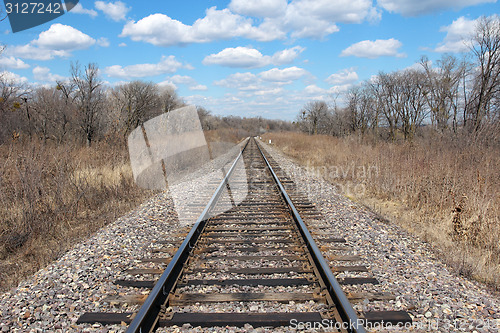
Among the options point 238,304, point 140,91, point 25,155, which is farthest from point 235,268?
point 140,91

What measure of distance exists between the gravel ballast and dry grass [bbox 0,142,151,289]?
1.61 ft

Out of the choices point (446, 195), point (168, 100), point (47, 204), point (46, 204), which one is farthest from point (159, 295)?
point (168, 100)

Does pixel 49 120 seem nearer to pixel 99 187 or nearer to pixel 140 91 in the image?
pixel 140 91

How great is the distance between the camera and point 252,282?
3.66 m

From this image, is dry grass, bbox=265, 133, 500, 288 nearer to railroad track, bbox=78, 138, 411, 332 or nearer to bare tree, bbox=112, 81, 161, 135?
railroad track, bbox=78, 138, 411, 332

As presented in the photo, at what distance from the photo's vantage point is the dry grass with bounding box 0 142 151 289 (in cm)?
484

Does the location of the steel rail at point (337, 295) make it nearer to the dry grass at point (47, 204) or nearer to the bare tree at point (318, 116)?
the dry grass at point (47, 204)

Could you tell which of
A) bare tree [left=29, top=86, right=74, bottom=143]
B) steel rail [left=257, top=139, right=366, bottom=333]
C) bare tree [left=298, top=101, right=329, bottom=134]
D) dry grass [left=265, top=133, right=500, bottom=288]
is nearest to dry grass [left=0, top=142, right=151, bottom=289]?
steel rail [left=257, top=139, right=366, bottom=333]

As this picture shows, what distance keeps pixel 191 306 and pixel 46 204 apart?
14.4 feet

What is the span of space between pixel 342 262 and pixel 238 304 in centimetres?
170

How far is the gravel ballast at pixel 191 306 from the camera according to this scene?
2.99 metres

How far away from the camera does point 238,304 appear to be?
3.23 metres

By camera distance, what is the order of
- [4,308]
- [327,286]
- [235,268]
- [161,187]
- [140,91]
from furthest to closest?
1. [140,91]
2. [161,187]
3. [235,268]
4. [327,286]
5. [4,308]

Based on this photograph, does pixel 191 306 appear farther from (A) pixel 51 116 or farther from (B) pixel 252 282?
(A) pixel 51 116
